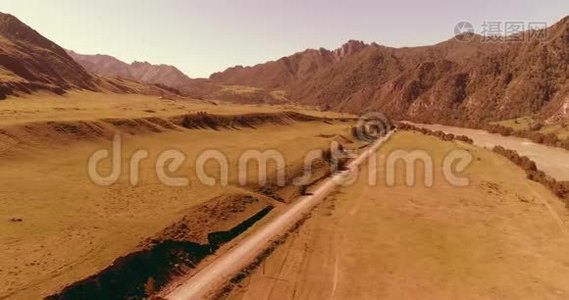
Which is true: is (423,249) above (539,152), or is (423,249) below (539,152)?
below

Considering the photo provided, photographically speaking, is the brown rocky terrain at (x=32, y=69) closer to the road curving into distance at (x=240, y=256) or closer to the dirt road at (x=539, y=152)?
the road curving into distance at (x=240, y=256)

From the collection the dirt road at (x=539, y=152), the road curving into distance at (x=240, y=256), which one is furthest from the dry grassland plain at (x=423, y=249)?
the dirt road at (x=539, y=152)

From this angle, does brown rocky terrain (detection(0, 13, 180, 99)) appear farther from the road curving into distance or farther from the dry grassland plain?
Answer: the dry grassland plain

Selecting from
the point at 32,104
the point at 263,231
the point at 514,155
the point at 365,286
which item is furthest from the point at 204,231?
the point at 514,155

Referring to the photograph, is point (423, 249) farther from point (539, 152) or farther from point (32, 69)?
point (32, 69)

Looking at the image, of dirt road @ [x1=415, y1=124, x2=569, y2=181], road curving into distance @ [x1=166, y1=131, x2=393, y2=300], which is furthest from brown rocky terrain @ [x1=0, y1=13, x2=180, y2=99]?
dirt road @ [x1=415, y1=124, x2=569, y2=181]

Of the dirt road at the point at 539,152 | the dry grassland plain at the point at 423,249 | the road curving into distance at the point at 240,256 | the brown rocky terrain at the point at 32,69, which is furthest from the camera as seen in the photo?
the brown rocky terrain at the point at 32,69

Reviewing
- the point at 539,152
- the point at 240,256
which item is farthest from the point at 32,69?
the point at 539,152

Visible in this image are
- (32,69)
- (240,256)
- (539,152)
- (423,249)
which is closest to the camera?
(240,256)
